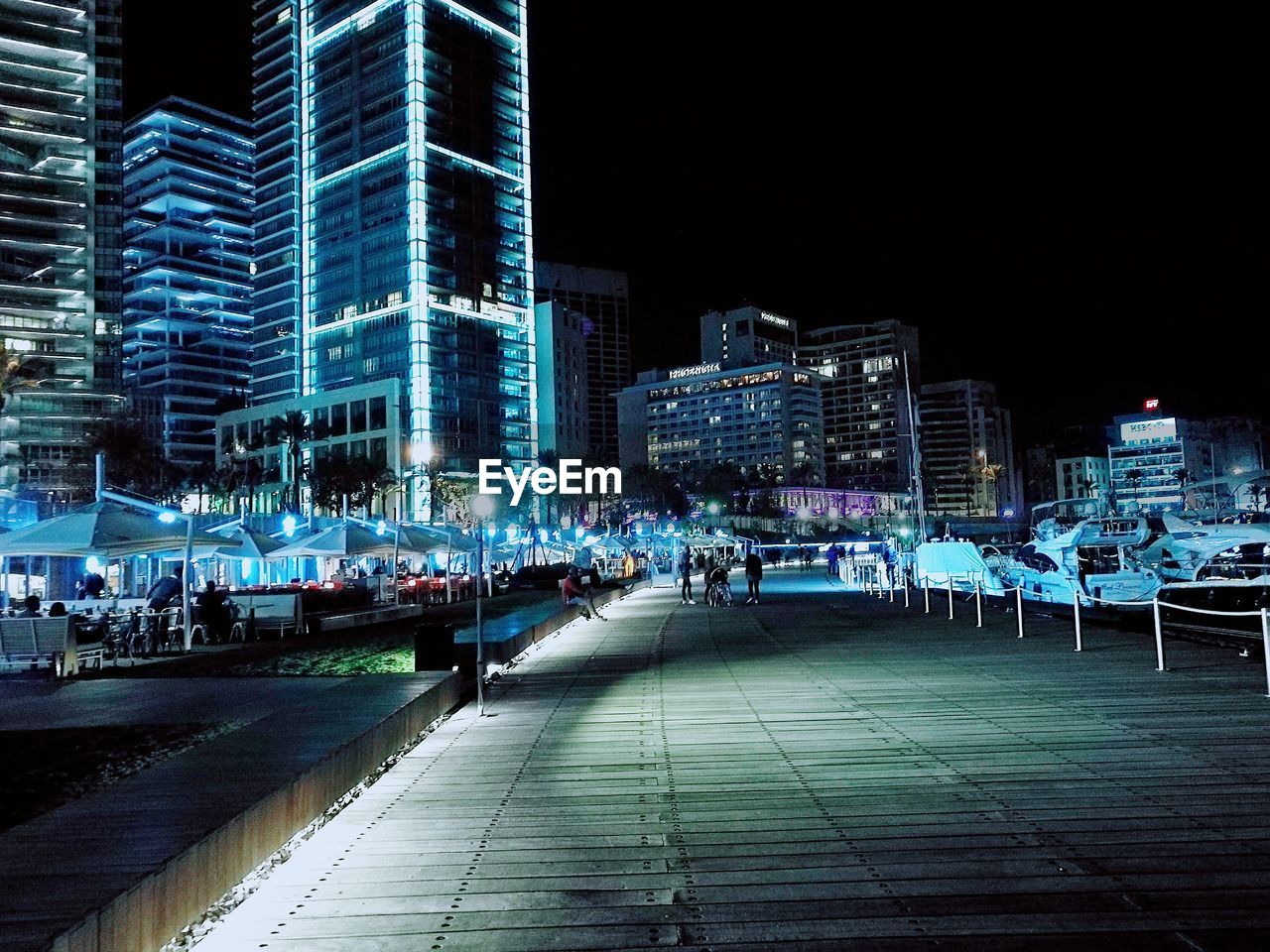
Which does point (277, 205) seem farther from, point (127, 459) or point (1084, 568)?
point (1084, 568)

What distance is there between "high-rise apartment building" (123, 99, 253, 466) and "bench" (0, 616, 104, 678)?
147137 millimetres

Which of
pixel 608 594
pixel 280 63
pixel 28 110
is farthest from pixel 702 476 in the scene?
pixel 608 594

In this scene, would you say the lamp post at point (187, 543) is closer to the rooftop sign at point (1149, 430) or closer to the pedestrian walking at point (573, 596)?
the pedestrian walking at point (573, 596)

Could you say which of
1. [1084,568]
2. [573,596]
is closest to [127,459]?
[573,596]

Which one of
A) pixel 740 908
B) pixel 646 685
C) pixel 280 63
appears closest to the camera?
pixel 740 908

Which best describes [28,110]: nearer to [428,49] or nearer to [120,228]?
[120,228]

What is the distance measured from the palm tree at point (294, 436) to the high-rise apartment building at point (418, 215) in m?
11.1

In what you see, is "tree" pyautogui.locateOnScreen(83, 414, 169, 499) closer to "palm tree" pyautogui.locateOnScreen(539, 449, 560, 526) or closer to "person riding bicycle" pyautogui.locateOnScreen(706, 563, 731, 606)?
"palm tree" pyautogui.locateOnScreen(539, 449, 560, 526)

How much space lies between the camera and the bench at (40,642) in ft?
48.6

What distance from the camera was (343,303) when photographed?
13075 centimetres

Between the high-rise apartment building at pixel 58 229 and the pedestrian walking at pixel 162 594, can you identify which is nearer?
the pedestrian walking at pixel 162 594

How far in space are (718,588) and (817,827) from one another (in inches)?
1002

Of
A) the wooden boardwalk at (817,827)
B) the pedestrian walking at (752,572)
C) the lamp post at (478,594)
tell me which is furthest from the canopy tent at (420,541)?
the wooden boardwalk at (817,827)

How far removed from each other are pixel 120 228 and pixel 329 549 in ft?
355
